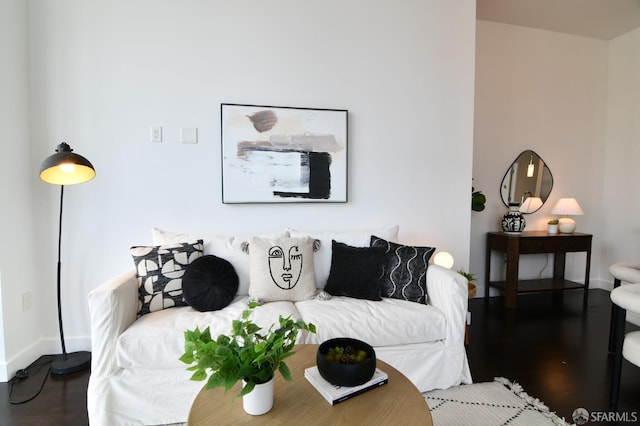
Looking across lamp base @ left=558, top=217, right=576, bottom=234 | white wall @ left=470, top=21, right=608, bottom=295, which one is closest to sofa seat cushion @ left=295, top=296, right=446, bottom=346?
white wall @ left=470, top=21, right=608, bottom=295

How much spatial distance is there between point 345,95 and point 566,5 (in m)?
2.71

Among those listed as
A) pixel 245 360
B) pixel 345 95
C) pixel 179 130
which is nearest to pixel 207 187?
pixel 179 130

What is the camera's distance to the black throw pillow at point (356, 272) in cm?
219

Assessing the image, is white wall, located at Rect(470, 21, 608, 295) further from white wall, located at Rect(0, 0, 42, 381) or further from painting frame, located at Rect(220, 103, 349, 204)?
white wall, located at Rect(0, 0, 42, 381)

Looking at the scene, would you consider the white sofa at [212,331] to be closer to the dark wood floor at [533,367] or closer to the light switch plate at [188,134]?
the dark wood floor at [533,367]

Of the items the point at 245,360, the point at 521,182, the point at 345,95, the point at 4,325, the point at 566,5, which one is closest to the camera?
the point at 245,360

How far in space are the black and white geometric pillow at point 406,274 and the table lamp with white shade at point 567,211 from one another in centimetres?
254

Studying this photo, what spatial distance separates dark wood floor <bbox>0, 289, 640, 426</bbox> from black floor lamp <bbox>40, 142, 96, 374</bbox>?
0.23 ft

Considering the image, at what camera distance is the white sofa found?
1.62m

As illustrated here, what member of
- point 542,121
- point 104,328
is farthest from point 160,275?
point 542,121

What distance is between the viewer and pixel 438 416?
5.56 feet

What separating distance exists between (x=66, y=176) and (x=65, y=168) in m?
0.07

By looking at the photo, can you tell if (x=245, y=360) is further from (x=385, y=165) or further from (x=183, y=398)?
(x=385, y=165)

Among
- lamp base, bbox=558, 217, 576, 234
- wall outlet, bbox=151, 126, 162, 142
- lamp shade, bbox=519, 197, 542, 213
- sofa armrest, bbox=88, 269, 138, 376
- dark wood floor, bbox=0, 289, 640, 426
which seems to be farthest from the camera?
lamp shade, bbox=519, 197, 542, 213
